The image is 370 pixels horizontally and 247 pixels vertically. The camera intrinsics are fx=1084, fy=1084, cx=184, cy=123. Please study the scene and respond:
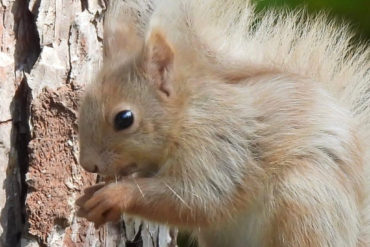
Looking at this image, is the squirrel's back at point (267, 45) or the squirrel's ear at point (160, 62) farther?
the squirrel's back at point (267, 45)

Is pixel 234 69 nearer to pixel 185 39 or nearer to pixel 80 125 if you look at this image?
pixel 185 39

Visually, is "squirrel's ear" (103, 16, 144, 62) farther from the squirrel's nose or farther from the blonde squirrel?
the squirrel's nose

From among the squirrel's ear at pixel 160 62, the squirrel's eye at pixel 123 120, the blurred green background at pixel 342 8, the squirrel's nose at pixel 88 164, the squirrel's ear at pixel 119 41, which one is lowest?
the squirrel's nose at pixel 88 164

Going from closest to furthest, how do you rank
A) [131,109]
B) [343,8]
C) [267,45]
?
[131,109] → [267,45] → [343,8]

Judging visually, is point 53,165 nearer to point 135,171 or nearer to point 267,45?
point 135,171

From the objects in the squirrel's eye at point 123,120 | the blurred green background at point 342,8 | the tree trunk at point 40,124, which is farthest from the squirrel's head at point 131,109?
the blurred green background at point 342,8

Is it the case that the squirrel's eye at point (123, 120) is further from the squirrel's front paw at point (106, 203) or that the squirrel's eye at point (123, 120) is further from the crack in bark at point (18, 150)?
the crack in bark at point (18, 150)

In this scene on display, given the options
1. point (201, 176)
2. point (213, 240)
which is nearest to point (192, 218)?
point (201, 176)

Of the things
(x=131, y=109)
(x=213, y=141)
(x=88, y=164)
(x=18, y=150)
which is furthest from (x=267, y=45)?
(x=18, y=150)
